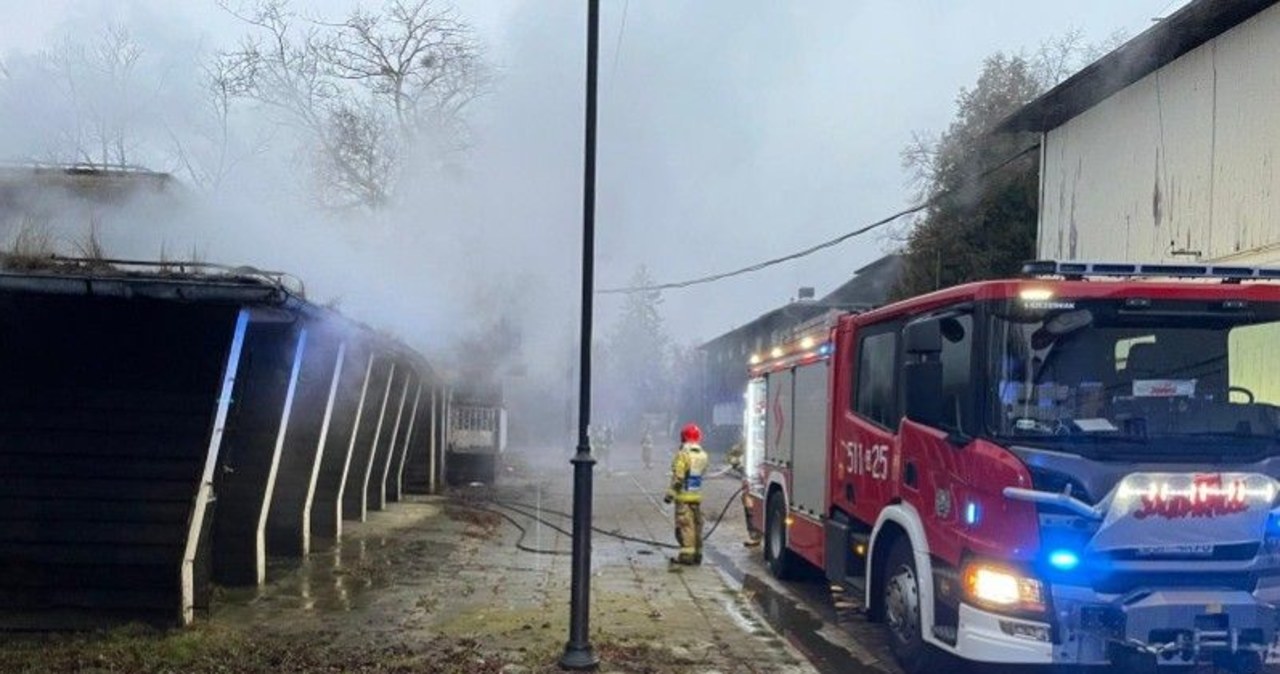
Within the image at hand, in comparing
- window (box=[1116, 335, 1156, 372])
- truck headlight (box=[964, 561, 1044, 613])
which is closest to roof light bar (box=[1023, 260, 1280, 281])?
window (box=[1116, 335, 1156, 372])

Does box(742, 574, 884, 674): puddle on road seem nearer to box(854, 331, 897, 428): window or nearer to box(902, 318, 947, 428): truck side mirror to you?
box(854, 331, 897, 428): window

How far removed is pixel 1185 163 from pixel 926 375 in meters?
8.96

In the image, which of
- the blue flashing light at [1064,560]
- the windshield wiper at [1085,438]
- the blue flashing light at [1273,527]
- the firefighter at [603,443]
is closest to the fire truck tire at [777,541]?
the windshield wiper at [1085,438]

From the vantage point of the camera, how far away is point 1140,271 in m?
6.47

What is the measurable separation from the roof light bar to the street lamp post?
2708mm

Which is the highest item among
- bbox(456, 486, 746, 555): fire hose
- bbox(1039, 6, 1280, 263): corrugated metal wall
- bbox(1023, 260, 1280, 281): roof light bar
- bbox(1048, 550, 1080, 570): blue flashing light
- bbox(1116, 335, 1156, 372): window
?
bbox(1039, 6, 1280, 263): corrugated metal wall

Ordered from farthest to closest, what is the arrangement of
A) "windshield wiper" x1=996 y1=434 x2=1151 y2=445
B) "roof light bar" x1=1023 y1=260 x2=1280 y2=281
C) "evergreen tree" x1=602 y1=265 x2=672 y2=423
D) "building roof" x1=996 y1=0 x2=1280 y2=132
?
1. "evergreen tree" x1=602 y1=265 x2=672 y2=423
2. "building roof" x1=996 y1=0 x2=1280 y2=132
3. "roof light bar" x1=1023 y1=260 x2=1280 y2=281
4. "windshield wiper" x1=996 y1=434 x2=1151 y2=445

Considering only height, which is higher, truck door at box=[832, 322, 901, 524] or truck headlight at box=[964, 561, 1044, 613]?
truck door at box=[832, 322, 901, 524]

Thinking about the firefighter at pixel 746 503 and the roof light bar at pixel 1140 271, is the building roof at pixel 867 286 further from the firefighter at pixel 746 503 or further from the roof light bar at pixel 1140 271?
the roof light bar at pixel 1140 271

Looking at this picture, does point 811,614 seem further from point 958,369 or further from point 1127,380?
point 1127,380

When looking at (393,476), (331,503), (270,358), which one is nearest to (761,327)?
(393,476)

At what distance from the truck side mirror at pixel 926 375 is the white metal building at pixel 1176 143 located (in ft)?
23.7

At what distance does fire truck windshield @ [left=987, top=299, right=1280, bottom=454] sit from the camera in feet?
19.4

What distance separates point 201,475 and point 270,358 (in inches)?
88.3
